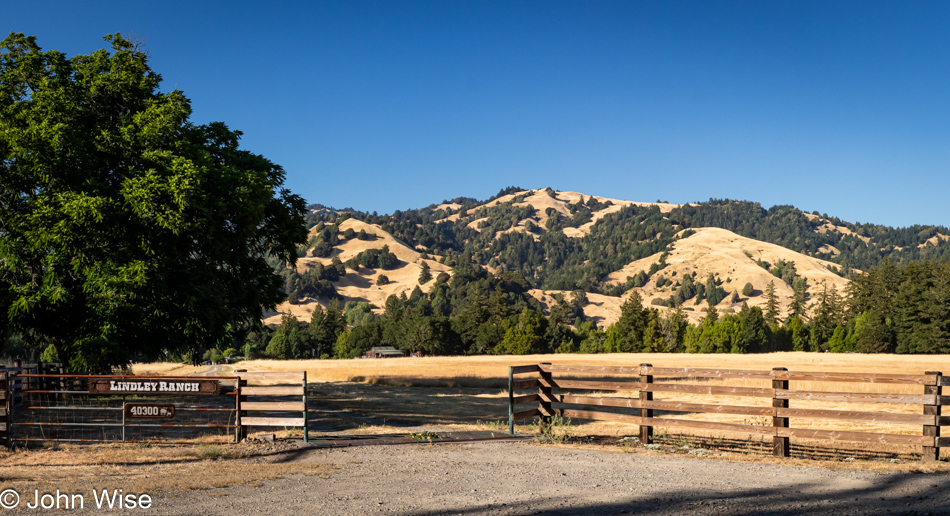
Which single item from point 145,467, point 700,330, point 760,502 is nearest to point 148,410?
point 145,467

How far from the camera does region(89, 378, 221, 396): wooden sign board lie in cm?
1517

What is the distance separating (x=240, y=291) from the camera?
26.9 meters

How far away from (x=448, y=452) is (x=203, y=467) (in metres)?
4.54

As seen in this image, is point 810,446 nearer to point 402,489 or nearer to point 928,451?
point 928,451

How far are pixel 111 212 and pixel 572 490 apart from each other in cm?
1712

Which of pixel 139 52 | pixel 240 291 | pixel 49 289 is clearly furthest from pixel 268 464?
pixel 139 52

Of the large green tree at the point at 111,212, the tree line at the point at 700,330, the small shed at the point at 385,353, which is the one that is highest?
the large green tree at the point at 111,212

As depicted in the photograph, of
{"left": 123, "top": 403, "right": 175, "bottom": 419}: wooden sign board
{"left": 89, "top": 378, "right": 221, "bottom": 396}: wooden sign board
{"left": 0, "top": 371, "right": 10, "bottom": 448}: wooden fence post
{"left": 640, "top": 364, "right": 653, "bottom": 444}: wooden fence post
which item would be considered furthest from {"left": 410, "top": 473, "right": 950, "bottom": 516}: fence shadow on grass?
{"left": 0, "top": 371, "right": 10, "bottom": 448}: wooden fence post

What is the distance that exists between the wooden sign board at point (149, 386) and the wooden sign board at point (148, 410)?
28cm

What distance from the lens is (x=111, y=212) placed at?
69.7ft

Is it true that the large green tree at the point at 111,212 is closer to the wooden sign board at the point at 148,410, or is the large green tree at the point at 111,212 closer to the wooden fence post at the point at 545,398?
the wooden sign board at the point at 148,410

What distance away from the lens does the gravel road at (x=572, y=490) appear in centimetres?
909

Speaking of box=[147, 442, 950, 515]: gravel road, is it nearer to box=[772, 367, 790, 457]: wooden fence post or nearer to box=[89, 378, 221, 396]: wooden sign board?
box=[772, 367, 790, 457]: wooden fence post

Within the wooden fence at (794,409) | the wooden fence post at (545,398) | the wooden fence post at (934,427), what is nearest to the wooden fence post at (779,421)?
the wooden fence at (794,409)
